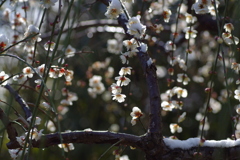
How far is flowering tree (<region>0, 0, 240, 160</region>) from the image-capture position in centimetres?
119

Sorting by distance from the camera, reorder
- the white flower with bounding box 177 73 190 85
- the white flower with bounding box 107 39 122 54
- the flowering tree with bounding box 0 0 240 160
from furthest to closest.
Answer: the white flower with bounding box 107 39 122 54 < the white flower with bounding box 177 73 190 85 < the flowering tree with bounding box 0 0 240 160

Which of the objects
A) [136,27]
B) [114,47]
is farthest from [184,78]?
[114,47]

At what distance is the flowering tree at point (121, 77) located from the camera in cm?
119

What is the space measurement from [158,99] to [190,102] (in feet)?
6.46

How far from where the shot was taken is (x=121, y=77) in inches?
54.6

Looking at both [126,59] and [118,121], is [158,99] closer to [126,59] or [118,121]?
[126,59]

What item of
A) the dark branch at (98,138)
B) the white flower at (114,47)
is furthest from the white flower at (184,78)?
the white flower at (114,47)

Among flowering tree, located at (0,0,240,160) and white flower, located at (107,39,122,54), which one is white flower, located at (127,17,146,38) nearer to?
flowering tree, located at (0,0,240,160)

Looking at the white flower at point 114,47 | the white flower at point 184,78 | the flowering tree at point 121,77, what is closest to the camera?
the flowering tree at point 121,77

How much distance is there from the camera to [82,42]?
2.93 metres

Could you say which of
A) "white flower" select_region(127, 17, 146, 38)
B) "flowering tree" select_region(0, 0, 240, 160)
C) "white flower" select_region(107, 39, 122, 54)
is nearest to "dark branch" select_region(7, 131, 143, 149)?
"flowering tree" select_region(0, 0, 240, 160)

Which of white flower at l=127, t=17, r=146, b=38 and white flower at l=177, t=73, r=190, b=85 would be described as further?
white flower at l=177, t=73, r=190, b=85

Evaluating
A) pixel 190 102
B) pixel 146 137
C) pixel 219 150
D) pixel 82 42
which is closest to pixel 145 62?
pixel 146 137

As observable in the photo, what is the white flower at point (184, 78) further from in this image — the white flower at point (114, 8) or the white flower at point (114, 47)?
the white flower at point (114, 47)
